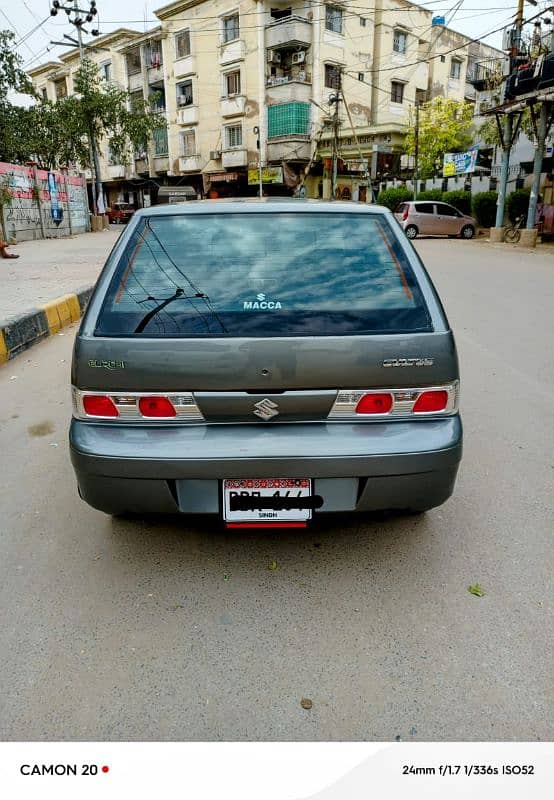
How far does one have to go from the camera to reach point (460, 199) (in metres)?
27.9

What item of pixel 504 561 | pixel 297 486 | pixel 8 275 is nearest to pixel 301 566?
pixel 297 486

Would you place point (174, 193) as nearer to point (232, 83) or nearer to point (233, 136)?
point (233, 136)

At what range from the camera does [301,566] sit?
2.78 meters

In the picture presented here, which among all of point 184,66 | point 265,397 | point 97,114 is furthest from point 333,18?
point 265,397

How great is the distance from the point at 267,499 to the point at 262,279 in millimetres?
956

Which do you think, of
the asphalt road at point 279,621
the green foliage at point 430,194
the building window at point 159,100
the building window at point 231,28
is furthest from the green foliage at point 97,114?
the asphalt road at point 279,621

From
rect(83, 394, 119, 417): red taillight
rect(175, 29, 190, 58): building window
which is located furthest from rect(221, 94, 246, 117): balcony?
rect(83, 394, 119, 417): red taillight

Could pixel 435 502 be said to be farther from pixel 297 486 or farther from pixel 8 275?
pixel 8 275

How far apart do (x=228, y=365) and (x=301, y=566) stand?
1032mm

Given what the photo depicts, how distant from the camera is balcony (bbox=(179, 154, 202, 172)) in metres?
41.9

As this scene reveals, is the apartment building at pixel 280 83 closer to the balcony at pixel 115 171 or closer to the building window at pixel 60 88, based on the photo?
the balcony at pixel 115 171

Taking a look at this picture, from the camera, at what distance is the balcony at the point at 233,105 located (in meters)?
38.2

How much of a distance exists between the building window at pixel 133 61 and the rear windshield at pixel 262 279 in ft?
162

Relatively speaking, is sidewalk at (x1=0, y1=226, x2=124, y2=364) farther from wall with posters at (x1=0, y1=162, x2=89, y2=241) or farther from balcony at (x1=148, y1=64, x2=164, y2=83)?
balcony at (x1=148, y1=64, x2=164, y2=83)
